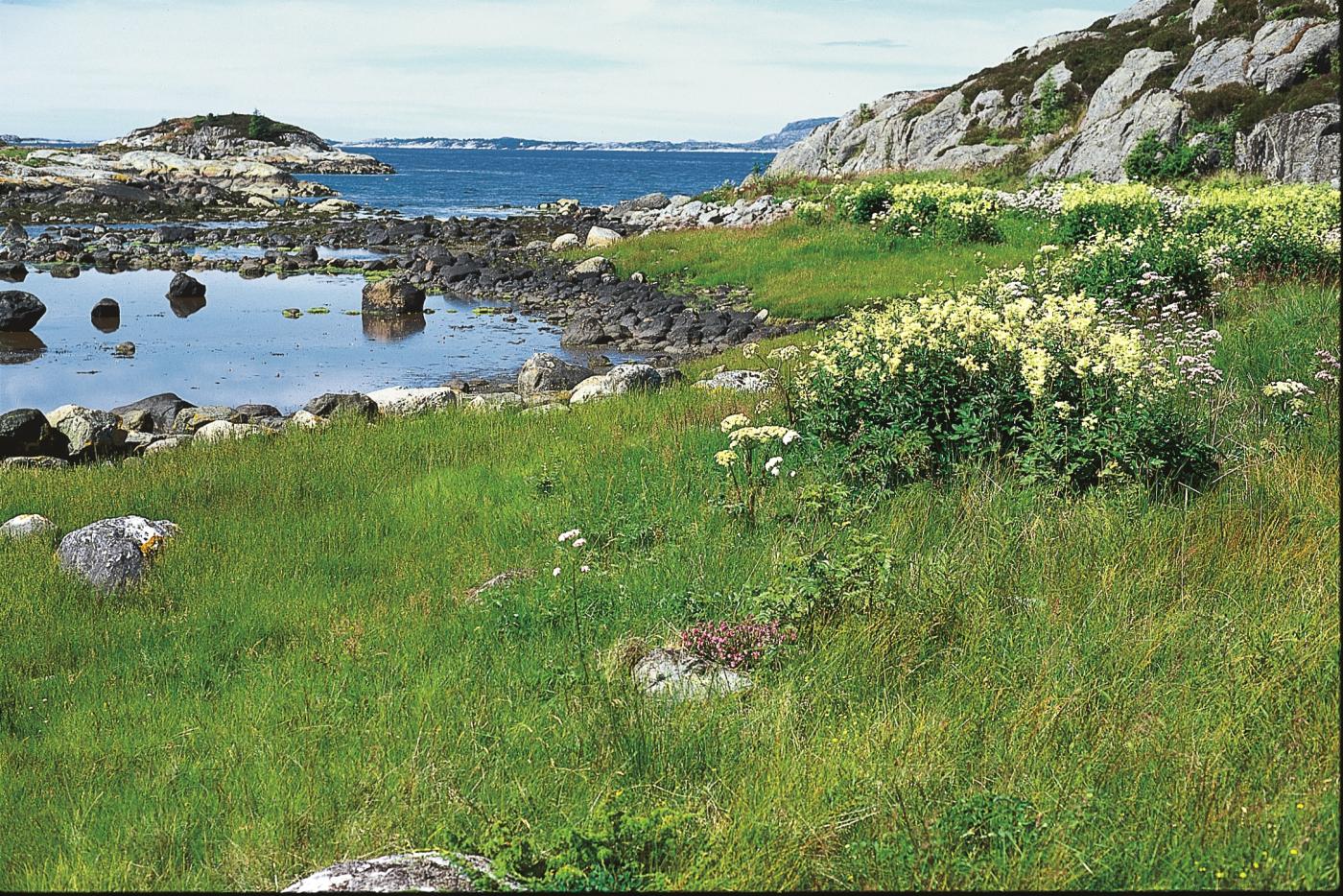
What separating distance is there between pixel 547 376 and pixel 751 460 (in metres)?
10.1

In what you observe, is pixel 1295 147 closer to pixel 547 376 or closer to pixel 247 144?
pixel 547 376

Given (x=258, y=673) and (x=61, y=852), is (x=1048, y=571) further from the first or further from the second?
(x=61, y=852)

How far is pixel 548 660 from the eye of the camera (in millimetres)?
4883

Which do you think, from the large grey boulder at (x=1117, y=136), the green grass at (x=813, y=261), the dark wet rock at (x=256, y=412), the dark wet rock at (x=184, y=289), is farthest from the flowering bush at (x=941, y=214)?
the dark wet rock at (x=184, y=289)

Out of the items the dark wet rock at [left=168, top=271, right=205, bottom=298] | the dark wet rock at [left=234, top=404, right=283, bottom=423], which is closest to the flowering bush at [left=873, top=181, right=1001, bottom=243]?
the dark wet rock at [left=234, top=404, right=283, bottom=423]

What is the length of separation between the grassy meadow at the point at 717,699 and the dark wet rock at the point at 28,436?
18.0 feet

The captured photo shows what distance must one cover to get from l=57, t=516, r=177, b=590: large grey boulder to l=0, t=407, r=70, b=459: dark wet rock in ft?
22.2

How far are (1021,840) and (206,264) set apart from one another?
36695 mm

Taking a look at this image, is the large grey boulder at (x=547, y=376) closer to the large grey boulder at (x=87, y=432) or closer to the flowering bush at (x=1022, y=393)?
the large grey boulder at (x=87, y=432)

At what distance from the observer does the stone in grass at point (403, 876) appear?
2.98 meters

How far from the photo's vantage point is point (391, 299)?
85.9 feet

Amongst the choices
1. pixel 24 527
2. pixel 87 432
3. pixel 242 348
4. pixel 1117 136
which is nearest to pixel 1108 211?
pixel 87 432

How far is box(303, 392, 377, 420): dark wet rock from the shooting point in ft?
43.1

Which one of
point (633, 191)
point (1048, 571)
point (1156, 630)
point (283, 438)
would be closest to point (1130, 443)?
point (1048, 571)
